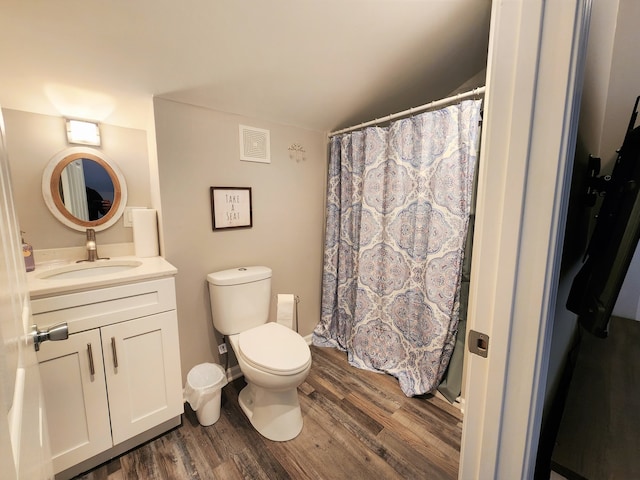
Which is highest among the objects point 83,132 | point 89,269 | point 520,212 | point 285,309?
point 83,132

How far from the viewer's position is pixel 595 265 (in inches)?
31.5

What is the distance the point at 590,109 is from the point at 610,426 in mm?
1008

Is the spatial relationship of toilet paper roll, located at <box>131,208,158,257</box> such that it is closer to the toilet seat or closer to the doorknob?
the toilet seat

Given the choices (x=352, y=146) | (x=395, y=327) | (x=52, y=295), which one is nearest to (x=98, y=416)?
(x=52, y=295)

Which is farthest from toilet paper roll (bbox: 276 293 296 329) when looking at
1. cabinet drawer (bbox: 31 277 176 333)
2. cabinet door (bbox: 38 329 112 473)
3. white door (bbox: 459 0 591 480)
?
white door (bbox: 459 0 591 480)

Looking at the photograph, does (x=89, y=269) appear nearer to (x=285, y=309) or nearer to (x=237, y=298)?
(x=237, y=298)

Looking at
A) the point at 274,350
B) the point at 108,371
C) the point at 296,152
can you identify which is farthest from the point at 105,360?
the point at 296,152

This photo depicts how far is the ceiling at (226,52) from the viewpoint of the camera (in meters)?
1.06

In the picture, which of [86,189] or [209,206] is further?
[209,206]

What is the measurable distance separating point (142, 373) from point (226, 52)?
1.68m

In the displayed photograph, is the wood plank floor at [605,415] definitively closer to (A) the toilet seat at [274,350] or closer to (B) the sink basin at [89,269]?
(A) the toilet seat at [274,350]

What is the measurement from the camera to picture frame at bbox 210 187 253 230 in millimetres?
1739

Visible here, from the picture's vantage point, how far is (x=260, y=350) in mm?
1475

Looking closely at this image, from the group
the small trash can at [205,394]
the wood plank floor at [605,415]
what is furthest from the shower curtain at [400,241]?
the small trash can at [205,394]
